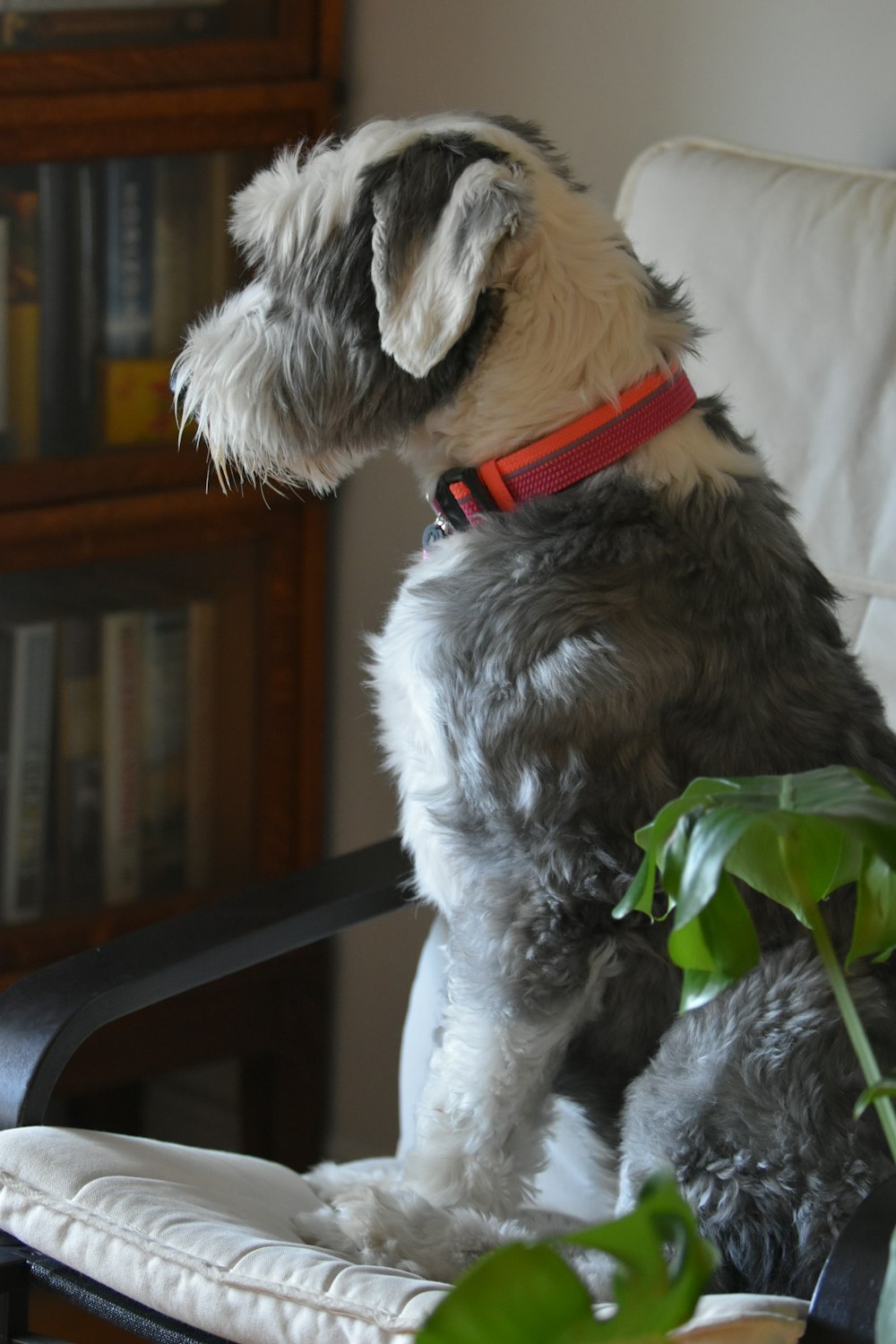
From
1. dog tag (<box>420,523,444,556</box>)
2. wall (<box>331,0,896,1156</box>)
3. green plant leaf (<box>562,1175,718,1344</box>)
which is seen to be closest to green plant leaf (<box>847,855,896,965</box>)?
green plant leaf (<box>562,1175,718,1344</box>)

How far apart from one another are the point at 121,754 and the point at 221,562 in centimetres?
33

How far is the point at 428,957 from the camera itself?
5.39ft

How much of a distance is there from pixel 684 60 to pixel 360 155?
876 millimetres

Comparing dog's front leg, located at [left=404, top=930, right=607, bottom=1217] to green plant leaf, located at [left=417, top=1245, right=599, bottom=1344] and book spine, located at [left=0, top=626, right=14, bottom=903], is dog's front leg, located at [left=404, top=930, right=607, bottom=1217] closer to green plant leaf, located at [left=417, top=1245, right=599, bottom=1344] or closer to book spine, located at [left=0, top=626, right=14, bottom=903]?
green plant leaf, located at [left=417, top=1245, right=599, bottom=1344]

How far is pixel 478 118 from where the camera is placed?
121 cm

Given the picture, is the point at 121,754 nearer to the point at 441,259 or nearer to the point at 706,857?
the point at 441,259

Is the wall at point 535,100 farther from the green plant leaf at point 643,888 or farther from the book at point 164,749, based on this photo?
the green plant leaf at point 643,888

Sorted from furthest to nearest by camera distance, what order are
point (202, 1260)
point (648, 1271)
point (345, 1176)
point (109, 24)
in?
point (109, 24) → point (345, 1176) → point (202, 1260) → point (648, 1271)

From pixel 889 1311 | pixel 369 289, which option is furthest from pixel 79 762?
pixel 889 1311

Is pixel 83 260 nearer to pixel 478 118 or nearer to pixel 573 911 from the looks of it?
pixel 478 118

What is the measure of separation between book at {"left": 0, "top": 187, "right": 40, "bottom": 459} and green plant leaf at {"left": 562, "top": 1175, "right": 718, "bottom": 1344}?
173 centimetres

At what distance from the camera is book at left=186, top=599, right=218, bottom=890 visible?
7.35 feet

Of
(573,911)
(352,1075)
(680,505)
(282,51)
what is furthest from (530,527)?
(352,1075)

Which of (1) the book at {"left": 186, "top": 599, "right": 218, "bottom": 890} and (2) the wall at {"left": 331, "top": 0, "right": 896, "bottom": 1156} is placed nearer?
(2) the wall at {"left": 331, "top": 0, "right": 896, "bottom": 1156}
